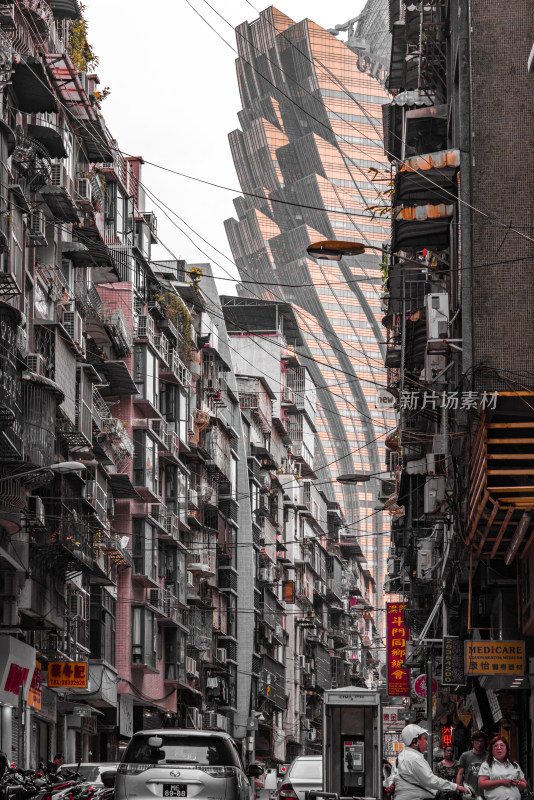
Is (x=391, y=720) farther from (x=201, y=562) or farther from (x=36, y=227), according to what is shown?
(x=36, y=227)

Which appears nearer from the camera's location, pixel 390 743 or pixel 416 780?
pixel 416 780

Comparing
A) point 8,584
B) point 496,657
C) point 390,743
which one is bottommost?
point 390,743

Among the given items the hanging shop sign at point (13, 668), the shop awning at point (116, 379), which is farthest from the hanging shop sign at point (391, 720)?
the hanging shop sign at point (13, 668)

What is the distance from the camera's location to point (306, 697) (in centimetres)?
11650

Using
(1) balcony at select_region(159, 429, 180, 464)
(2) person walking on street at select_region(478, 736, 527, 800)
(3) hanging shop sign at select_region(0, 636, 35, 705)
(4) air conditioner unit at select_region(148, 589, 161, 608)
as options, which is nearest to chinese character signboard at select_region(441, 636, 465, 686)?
(3) hanging shop sign at select_region(0, 636, 35, 705)

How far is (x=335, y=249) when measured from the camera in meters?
18.2

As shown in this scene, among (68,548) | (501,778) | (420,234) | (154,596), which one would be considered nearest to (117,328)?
(154,596)

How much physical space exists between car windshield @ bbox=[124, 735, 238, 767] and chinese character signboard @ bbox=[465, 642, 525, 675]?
907cm

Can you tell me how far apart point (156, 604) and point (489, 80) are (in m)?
35.4

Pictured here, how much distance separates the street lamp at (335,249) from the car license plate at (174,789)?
6.61 meters

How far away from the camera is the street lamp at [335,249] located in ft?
58.1

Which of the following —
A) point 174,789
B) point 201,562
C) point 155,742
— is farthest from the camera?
point 201,562

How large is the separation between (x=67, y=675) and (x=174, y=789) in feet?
79.5

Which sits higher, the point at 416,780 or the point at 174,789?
the point at 416,780
